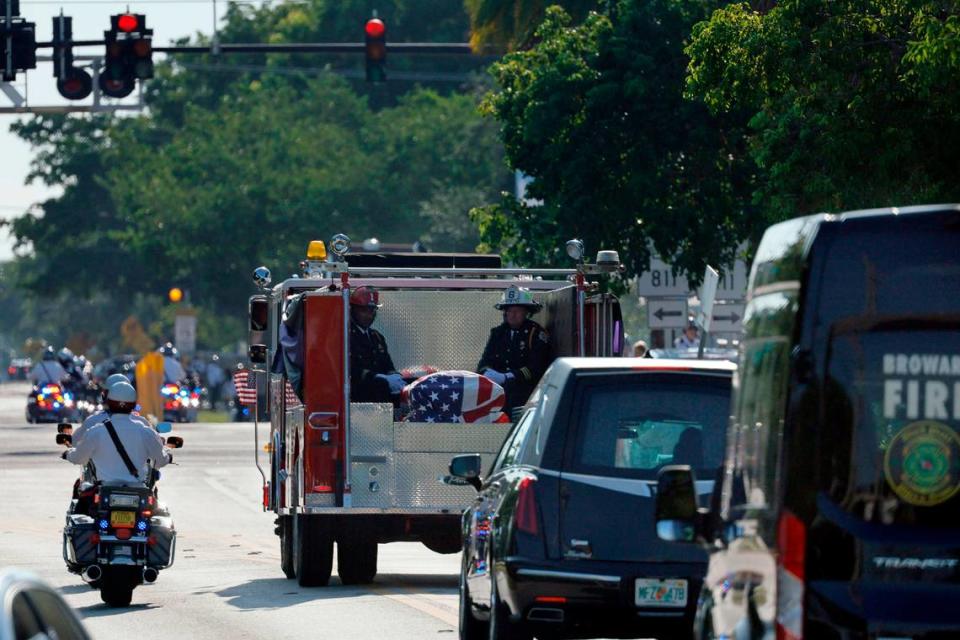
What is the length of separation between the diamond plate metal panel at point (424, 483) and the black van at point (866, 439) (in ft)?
32.3

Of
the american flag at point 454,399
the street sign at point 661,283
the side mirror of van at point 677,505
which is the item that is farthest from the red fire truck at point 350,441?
the street sign at point 661,283

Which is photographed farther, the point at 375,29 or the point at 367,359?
the point at 375,29

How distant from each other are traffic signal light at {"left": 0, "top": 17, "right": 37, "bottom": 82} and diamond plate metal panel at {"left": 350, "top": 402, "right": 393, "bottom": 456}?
45.7ft

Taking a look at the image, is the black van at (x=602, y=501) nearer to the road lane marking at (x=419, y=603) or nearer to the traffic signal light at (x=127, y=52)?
the road lane marking at (x=419, y=603)

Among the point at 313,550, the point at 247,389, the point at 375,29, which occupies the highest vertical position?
the point at 375,29

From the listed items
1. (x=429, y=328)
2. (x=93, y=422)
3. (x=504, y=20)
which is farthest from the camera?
(x=504, y=20)

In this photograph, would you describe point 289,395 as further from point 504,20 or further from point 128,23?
point 504,20

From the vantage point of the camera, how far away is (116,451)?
54.2 ft

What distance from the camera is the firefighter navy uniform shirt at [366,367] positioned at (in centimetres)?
1869

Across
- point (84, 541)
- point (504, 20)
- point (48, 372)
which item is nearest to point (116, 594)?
point (84, 541)

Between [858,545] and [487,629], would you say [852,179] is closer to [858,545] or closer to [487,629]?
[487,629]

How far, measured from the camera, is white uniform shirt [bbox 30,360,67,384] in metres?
54.4

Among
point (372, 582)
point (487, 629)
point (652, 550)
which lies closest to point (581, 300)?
point (372, 582)

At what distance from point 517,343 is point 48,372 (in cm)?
3654
